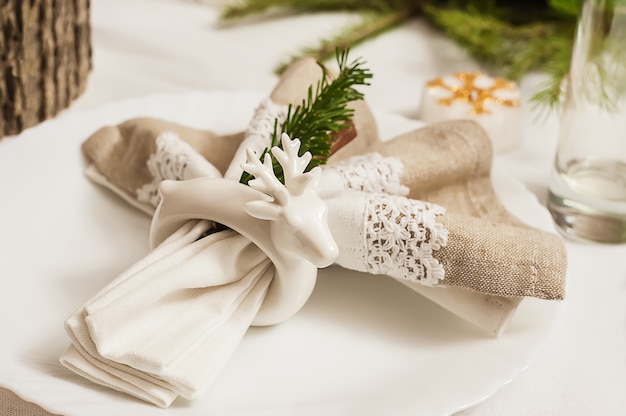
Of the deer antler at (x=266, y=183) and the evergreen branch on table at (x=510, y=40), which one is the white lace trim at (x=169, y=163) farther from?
the evergreen branch on table at (x=510, y=40)

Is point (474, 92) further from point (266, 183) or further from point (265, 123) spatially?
point (266, 183)

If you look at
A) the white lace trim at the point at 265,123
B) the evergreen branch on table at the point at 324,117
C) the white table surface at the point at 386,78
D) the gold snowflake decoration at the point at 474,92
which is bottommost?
the white table surface at the point at 386,78

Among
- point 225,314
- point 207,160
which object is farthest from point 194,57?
point 225,314

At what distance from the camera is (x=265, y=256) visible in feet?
1.90

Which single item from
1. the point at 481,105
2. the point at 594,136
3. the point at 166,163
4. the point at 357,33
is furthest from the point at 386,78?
the point at 166,163

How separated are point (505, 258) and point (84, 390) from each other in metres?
0.29

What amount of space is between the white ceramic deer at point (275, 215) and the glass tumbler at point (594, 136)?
0.31 meters

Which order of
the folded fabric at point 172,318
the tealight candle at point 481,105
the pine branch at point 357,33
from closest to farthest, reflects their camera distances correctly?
the folded fabric at point 172,318, the tealight candle at point 481,105, the pine branch at point 357,33

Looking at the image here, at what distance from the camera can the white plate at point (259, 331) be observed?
0.54 metres

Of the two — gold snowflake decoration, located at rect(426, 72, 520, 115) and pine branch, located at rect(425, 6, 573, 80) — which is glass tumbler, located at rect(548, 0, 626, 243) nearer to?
gold snowflake decoration, located at rect(426, 72, 520, 115)

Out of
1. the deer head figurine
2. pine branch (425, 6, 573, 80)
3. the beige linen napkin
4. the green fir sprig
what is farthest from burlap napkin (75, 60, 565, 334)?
pine branch (425, 6, 573, 80)

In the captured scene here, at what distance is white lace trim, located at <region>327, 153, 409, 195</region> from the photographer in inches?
26.3

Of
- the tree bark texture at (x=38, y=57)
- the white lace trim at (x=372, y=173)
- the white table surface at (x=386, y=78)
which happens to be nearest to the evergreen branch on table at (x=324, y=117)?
the white lace trim at (x=372, y=173)

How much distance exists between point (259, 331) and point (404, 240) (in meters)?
0.12
